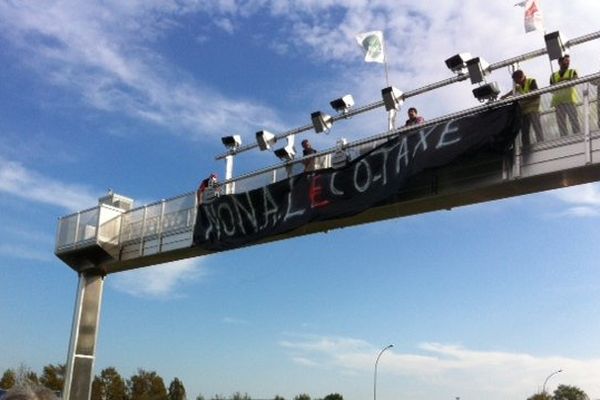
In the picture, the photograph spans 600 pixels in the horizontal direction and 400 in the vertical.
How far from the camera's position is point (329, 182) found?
1473 centimetres

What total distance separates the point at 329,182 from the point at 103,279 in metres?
9.81

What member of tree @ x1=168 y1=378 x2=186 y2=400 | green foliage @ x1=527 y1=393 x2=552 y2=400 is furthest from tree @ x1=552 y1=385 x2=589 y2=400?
tree @ x1=168 y1=378 x2=186 y2=400

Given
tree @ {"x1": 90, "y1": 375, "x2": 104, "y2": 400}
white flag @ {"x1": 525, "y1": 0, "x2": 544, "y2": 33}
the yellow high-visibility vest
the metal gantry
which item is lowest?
tree @ {"x1": 90, "y1": 375, "x2": 104, "y2": 400}

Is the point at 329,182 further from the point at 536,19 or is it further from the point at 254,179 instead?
the point at 536,19

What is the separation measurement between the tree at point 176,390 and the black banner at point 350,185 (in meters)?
62.8

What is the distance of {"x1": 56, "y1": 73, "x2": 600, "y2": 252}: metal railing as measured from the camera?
11.8 m

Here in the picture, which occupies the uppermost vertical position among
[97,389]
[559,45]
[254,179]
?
[559,45]

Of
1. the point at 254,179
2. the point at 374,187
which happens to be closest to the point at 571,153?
the point at 374,187

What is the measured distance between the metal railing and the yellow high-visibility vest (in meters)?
0.08

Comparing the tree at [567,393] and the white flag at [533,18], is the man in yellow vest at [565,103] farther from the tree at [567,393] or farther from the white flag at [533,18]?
the tree at [567,393]

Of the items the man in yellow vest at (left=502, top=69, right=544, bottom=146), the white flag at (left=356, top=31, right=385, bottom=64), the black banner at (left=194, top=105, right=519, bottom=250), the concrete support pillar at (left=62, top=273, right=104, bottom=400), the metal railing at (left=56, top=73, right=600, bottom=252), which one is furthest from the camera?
the concrete support pillar at (left=62, top=273, right=104, bottom=400)

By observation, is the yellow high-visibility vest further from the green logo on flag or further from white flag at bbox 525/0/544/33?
the green logo on flag

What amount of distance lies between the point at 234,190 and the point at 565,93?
822cm

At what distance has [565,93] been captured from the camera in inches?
472
